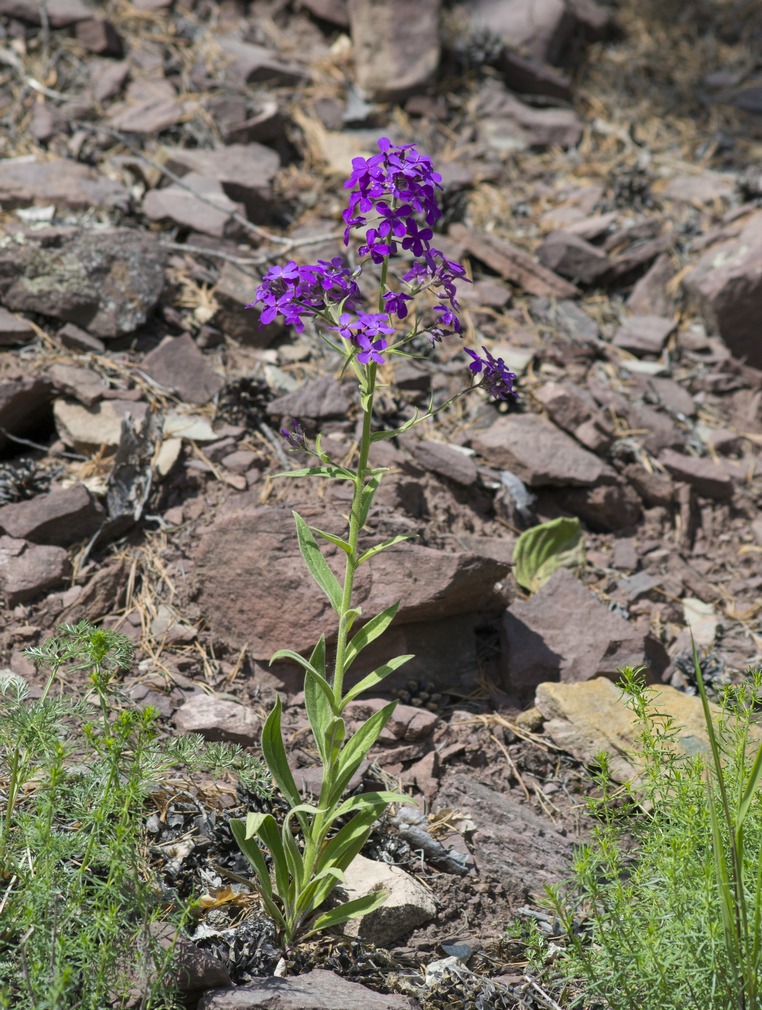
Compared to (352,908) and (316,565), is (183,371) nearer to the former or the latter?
(316,565)

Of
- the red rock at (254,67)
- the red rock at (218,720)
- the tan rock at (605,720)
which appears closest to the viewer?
the red rock at (218,720)

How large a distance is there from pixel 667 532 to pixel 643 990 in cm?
261

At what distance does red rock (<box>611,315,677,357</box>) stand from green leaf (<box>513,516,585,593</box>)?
152 cm

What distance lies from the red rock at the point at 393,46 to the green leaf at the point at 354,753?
4947 millimetres

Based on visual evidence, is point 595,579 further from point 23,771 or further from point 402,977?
point 23,771

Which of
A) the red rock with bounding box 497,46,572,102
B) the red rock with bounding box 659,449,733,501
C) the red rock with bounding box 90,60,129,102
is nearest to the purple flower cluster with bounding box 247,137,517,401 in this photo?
the red rock with bounding box 659,449,733,501

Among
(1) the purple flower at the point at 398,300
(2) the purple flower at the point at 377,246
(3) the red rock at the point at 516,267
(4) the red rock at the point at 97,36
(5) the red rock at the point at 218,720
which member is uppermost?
(2) the purple flower at the point at 377,246

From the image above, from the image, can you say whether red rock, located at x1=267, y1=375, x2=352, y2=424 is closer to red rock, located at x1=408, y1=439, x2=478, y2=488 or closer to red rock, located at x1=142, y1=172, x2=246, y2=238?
red rock, located at x1=408, y1=439, x2=478, y2=488

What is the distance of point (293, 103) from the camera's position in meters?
6.02

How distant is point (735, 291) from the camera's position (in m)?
5.11

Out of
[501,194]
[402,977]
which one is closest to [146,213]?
[501,194]

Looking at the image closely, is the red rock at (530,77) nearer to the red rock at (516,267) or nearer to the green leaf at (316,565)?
the red rock at (516,267)

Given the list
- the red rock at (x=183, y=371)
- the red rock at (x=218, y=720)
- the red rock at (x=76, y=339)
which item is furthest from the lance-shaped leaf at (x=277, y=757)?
the red rock at (x=76, y=339)

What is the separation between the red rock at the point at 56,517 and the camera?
3469mm
